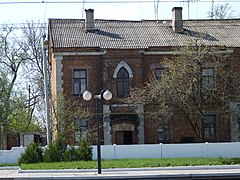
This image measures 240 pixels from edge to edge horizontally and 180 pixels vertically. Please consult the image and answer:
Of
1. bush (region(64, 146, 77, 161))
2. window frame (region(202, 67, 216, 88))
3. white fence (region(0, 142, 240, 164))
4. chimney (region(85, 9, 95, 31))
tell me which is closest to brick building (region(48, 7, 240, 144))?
chimney (region(85, 9, 95, 31))

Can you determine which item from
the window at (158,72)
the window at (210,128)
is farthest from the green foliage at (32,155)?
the window at (210,128)

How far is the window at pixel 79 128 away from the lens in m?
38.9

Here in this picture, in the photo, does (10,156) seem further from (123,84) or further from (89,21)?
(89,21)

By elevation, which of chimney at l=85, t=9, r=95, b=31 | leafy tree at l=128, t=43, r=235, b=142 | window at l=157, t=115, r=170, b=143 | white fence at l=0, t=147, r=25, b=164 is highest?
chimney at l=85, t=9, r=95, b=31

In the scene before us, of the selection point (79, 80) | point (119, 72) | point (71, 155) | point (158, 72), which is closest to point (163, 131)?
point (158, 72)

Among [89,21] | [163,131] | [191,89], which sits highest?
[89,21]

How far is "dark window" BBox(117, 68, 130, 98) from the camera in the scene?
1613 inches

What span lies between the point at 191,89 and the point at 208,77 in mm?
3302

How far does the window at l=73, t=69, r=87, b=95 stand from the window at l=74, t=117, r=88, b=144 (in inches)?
86.3

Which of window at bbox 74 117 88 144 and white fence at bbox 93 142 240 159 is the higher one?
window at bbox 74 117 88 144

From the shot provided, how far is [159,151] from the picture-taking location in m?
33.8

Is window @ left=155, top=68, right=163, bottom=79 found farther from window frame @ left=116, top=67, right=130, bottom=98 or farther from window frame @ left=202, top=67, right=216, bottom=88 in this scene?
window frame @ left=202, top=67, right=216, bottom=88

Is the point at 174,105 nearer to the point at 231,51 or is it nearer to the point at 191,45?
the point at 191,45

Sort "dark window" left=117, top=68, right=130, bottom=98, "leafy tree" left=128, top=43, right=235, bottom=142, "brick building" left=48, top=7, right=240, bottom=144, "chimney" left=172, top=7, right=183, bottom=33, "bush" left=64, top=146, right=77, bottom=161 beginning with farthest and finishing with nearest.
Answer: "chimney" left=172, top=7, right=183, bottom=33, "dark window" left=117, top=68, right=130, bottom=98, "brick building" left=48, top=7, right=240, bottom=144, "leafy tree" left=128, top=43, right=235, bottom=142, "bush" left=64, top=146, right=77, bottom=161
